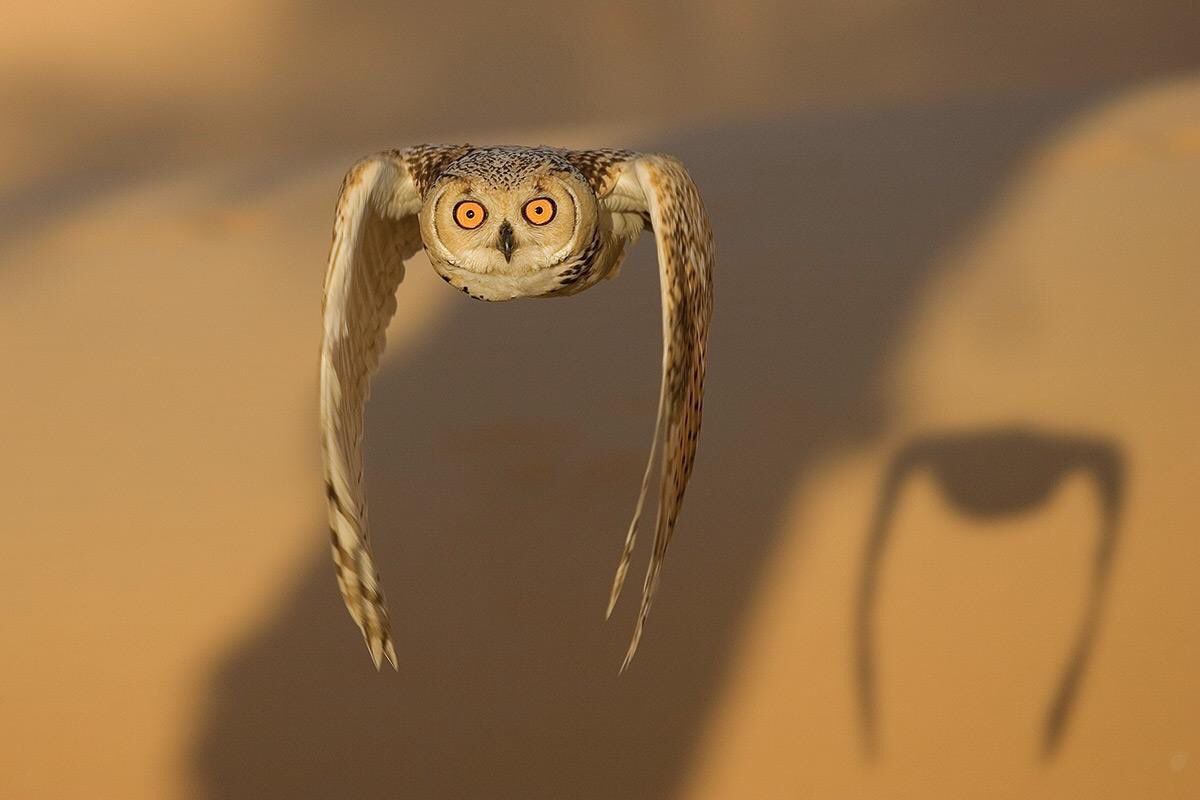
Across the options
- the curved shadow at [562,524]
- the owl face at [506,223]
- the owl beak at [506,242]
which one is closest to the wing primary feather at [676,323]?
the owl face at [506,223]

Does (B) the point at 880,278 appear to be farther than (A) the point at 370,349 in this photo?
Yes

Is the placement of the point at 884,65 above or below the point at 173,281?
above

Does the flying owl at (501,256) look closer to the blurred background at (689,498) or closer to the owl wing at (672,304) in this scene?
the owl wing at (672,304)

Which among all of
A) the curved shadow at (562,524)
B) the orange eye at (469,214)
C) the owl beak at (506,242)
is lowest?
the curved shadow at (562,524)

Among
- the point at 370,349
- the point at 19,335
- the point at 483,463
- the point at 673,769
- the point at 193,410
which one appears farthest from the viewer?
the point at 19,335

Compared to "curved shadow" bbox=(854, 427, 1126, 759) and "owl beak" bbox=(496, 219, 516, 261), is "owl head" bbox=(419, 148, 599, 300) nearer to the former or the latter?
"owl beak" bbox=(496, 219, 516, 261)

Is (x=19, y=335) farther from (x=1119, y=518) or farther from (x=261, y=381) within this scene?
(x=1119, y=518)

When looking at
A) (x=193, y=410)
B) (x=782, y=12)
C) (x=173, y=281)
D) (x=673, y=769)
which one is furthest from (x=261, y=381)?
(x=782, y=12)

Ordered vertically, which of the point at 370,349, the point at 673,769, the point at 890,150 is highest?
the point at 890,150
